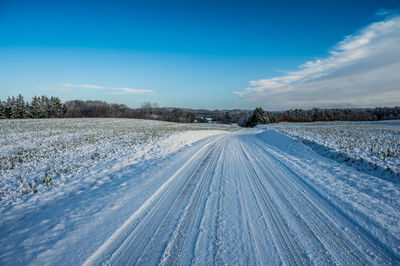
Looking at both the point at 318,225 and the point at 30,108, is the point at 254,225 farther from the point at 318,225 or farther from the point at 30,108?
the point at 30,108

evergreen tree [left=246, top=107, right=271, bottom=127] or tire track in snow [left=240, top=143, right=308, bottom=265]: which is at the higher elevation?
evergreen tree [left=246, top=107, right=271, bottom=127]

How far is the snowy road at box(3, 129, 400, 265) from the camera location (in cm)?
272

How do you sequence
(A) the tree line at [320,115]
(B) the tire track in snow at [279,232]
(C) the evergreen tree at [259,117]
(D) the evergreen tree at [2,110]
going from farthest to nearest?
1. (A) the tree line at [320,115]
2. (C) the evergreen tree at [259,117]
3. (D) the evergreen tree at [2,110]
4. (B) the tire track in snow at [279,232]

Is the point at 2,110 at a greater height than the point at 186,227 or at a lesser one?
greater

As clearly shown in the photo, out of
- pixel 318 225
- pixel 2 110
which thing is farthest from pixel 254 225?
pixel 2 110

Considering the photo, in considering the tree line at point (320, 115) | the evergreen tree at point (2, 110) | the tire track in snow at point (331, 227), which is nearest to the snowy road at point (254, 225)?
the tire track in snow at point (331, 227)

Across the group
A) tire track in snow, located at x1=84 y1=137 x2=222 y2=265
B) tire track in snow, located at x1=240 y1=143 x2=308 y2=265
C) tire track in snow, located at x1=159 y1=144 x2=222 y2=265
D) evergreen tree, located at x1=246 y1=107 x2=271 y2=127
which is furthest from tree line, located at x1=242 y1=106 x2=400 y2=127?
tire track in snow, located at x1=159 y1=144 x2=222 y2=265

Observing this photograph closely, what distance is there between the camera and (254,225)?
138 inches

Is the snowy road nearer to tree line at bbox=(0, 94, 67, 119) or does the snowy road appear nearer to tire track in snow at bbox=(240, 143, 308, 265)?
tire track in snow at bbox=(240, 143, 308, 265)

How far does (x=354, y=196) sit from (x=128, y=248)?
580cm

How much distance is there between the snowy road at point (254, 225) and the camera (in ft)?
8.93

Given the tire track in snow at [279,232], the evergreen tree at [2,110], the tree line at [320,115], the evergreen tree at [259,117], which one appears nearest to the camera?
the tire track in snow at [279,232]

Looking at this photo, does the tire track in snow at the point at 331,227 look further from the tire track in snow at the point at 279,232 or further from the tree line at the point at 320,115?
the tree line at the point at 320,115

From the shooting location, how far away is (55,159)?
30.7ft
